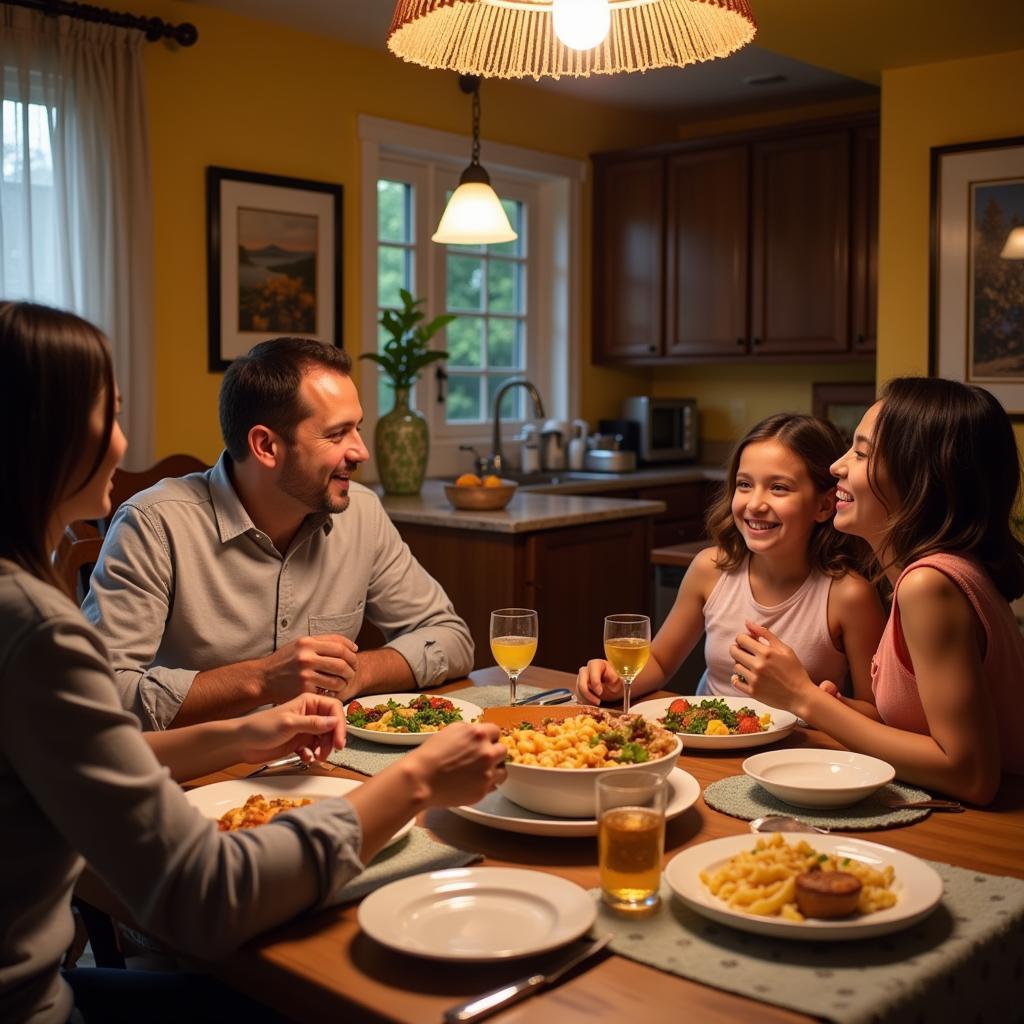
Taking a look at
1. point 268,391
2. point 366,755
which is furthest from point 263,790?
point 268,391

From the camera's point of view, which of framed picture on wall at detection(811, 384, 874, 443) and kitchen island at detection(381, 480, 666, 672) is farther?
framed picture on wall at detection(811, 384, 874, 443)

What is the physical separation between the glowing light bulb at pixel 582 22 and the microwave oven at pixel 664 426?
4168 mm

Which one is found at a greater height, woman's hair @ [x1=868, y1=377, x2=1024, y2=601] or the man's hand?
woman's hair @ [x1=868, y1=377, x2=1024, y2=601]

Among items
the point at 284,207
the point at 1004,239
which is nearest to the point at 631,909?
the point at 1004,239

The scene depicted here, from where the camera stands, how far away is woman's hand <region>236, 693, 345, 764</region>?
57.8 inches

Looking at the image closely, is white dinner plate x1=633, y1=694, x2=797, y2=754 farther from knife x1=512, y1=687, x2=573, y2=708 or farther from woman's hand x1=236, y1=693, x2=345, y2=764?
woman's hand x1=236, y1=693, x2=345, y2=764

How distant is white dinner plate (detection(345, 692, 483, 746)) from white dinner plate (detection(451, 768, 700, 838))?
154mm

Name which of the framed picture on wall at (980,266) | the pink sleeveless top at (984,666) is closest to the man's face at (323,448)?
the pink sleeveless top at (984,666)

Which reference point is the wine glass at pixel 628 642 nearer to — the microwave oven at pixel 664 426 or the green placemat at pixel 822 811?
the green placemat at pixel 822 811

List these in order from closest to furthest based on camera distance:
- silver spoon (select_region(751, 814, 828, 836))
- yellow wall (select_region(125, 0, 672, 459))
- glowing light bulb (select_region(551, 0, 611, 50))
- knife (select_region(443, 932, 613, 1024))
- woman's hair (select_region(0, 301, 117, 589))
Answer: knife (select_region(443, 932, 613, 1024)), woman's hair (select_region(0, 301, 117, 589)), silver spoon (select_region(751, 814, 828, 836)), glowing light bulb (select_region(551, 0, 611, 50)), yellow wall (select_region(125, 0, 672, 459))

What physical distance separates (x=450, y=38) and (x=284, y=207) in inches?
116

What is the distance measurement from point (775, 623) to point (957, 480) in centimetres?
53

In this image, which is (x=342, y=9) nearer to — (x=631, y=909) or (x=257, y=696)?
(x=257, y=696)

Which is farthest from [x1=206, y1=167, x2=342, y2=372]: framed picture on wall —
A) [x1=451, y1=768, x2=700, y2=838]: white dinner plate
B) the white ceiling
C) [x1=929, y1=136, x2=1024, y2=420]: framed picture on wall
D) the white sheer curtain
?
[x1=451, y1=768, x2=700, y2=838]: white dinner plate
